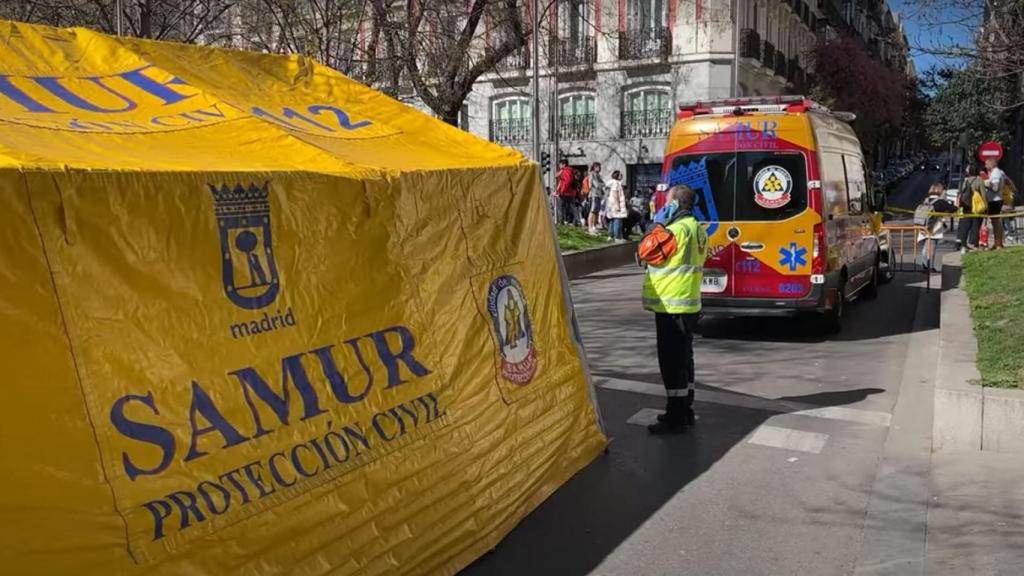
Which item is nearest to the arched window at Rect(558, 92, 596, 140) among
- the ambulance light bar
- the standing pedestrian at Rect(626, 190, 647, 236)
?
the standing pedestrian at Rect(626, 190, 647, 236)

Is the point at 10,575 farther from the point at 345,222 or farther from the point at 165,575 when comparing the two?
the point at 345,222

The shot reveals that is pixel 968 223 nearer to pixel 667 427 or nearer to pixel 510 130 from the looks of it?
pixel 667 427

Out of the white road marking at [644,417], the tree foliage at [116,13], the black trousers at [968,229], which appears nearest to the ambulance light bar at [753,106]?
the white road marking at [644,417]

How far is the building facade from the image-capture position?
108ft

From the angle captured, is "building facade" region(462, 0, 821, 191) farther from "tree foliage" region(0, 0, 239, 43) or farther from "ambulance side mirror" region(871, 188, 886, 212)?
"ambulance side mirror" region(871, 188, 886, 212)

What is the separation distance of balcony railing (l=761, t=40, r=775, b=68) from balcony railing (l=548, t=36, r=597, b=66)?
7573mm

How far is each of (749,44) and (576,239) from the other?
62.0 ft

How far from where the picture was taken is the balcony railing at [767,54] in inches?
1455

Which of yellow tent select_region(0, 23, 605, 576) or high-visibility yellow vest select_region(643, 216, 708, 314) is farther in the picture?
high-visibility yellow vest select_region(643, 216, 708, 314)

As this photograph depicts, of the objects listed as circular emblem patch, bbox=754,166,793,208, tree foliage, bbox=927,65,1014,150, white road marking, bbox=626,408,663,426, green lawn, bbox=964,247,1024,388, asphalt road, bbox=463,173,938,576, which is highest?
tree foliage, bbox=927,65,1014,150

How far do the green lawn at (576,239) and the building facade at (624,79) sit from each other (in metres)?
10.7

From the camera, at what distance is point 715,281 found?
32.9 feet

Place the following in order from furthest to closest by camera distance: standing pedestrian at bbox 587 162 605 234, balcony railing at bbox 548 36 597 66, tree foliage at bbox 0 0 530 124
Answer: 1. balcony railing at bbox 548 36 597 66
2. standing pedestrian at bbox 587 162 605 234
3. tree foliage at bbox 0 0 530 124

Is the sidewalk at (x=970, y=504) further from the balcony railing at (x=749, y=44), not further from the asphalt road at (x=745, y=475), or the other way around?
the balcony railing at (x=749, y=44)
